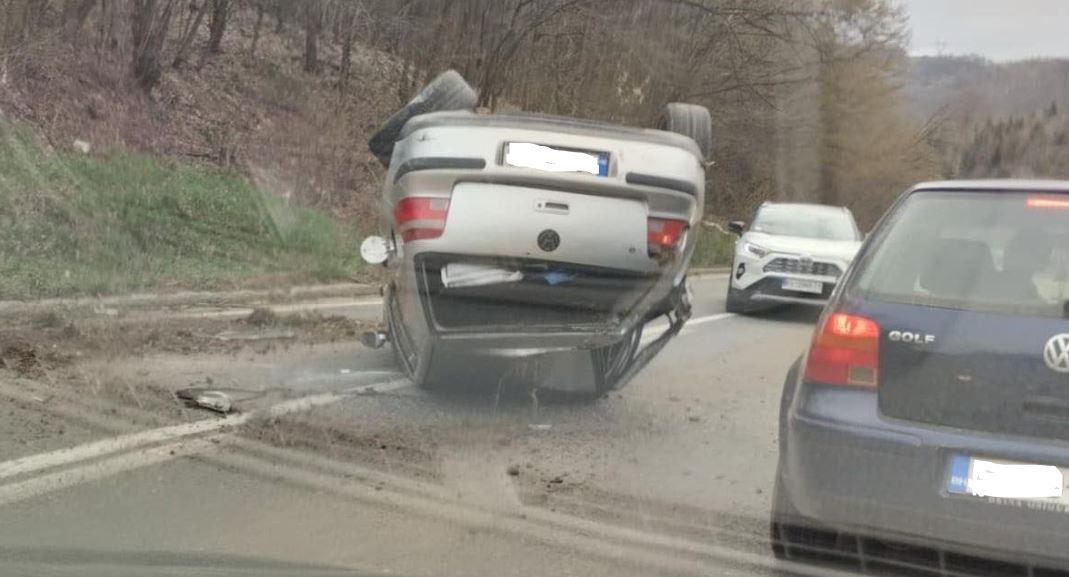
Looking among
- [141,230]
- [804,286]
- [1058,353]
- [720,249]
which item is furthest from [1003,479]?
[720,249]

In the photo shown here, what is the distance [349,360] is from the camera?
8703 millimetres

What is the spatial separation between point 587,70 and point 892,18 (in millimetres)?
6207

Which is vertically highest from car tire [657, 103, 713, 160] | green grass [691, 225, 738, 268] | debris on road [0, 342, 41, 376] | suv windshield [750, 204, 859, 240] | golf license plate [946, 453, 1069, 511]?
car tire [657, 103, 713, 160]

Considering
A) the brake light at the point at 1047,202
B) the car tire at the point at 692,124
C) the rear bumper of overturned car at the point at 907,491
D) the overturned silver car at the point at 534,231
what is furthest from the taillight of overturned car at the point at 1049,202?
the car tire at the point at 692,124

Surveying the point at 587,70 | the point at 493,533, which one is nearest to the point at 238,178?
the point at 587,70

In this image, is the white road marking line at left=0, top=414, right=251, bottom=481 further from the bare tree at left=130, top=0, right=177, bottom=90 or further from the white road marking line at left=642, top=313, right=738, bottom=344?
the bare tree at left=130, top=0, right=177, bottom=90

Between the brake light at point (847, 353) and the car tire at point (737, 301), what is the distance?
34.0 ft

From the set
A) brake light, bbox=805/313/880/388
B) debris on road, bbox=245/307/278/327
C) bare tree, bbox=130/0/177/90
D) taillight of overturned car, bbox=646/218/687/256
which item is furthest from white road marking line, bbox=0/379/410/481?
bare tree, bbox=130/0/177/90

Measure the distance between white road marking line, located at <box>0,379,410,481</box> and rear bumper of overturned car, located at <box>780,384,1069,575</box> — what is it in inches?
131

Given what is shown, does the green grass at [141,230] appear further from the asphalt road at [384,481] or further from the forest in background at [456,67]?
the asphalt road at [384,481]

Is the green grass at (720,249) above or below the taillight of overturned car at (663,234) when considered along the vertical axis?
below

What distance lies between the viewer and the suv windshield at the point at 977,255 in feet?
13.9

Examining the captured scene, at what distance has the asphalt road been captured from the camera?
461 centimetres

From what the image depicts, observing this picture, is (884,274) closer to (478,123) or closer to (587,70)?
(478,123)
